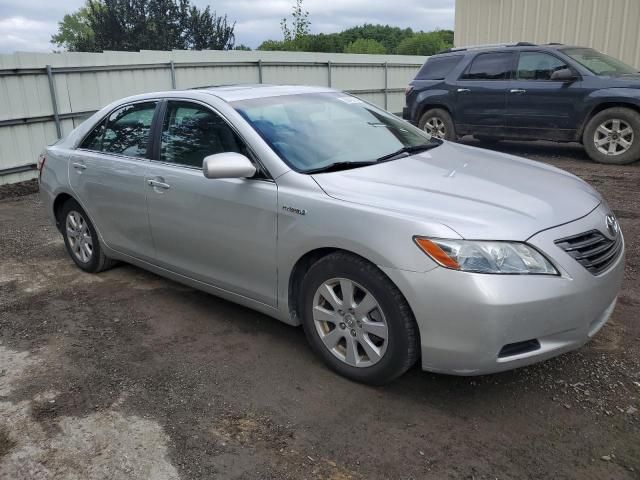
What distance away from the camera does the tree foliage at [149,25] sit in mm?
44781

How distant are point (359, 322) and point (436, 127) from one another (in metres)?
8.54

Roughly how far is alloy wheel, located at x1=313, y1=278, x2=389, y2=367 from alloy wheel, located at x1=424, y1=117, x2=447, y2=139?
8258 millimetres

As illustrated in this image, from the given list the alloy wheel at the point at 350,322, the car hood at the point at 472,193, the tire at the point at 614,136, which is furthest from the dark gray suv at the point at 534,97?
the alloy wheel at the point at 350,322

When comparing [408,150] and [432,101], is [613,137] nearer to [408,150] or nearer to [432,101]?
[432,101]

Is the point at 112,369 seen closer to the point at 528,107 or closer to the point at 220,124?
the point at 220,124

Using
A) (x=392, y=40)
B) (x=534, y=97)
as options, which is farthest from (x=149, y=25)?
(x=534, y=97)

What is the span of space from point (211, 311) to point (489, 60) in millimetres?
7922

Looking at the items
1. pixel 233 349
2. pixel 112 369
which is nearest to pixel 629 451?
pixel 233 349

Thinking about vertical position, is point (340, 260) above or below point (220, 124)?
below

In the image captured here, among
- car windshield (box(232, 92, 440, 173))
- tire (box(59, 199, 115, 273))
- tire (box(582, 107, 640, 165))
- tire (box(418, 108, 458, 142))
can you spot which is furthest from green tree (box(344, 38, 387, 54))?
car windshield (box(232, 92, 440, 173))

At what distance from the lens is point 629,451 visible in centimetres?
258

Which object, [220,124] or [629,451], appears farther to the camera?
[220,124]

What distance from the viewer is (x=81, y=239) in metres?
5.11

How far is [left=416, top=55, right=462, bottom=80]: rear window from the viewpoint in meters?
10.7
